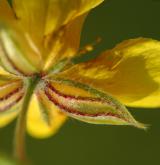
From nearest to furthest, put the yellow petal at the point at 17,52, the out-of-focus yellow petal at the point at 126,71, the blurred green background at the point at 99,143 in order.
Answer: the yellow petal at the point at 17,52 → the out-of-focus yellow petal at the point at 126,71 → the blurred green background at the point at 99,143

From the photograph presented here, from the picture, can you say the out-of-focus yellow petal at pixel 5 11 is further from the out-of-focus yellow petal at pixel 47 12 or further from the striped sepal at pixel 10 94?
the striped sepal at pixel 10 94

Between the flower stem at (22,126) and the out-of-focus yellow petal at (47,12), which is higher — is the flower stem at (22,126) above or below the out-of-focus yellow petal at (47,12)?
below

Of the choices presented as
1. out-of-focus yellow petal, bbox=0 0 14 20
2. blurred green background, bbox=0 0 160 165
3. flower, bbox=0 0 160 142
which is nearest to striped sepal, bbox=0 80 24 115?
flower, bbox=0 0 160 142

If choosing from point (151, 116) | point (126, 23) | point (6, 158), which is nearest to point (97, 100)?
point (6, 158)

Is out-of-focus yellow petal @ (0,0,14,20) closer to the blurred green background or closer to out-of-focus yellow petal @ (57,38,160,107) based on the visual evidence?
out-of-focus yellow petal @ (57,38,160,107)

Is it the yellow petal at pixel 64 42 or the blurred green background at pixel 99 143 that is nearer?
the yellow petal at pixel 64 42

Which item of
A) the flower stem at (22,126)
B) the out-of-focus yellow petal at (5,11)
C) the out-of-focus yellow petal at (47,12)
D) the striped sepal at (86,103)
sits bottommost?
the flower stem at (22,126)

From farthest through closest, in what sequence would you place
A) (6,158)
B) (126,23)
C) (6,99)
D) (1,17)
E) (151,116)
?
(151,116) < (126,23) < (6,99) < (1,17) < (6,158)

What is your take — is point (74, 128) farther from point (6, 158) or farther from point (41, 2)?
point (6, 158)

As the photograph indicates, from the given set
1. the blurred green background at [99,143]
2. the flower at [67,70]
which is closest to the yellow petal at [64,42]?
the flower at [67,70]
